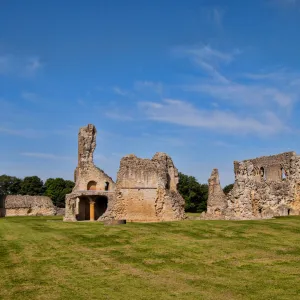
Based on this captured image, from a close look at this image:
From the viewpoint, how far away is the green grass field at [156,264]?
8375mm

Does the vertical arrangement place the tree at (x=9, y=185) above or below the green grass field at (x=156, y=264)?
above

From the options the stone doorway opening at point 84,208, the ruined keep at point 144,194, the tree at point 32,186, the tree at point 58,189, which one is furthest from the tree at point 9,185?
the ruined keep at point 144,194

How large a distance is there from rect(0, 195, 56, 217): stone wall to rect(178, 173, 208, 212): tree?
1994 cm

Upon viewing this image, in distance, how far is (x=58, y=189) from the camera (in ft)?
230

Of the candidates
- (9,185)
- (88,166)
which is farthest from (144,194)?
(9,185)

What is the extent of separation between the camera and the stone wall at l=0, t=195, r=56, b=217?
48.7 metres

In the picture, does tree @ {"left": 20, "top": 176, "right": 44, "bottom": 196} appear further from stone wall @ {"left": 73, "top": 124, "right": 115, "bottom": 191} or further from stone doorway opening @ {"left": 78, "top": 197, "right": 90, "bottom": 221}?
stone wall @ {"left": 73, "top": 124, "right": 115, "bottom": 191}

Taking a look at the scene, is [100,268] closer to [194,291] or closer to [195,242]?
[194,291]

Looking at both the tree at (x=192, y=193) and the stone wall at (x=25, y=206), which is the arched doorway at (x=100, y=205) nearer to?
the stone wall at (x=25, y=206)

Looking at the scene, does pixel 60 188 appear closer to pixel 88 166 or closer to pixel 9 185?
pixel 9 185

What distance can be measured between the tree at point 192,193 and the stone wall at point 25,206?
19936 millimetres

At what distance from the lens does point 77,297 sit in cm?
802

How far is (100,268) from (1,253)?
4.39 metres

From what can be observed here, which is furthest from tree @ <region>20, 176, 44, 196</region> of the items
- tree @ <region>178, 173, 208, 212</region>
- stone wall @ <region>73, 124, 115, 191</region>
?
stone wall @ <region>73, 124, 115, 191</region>
